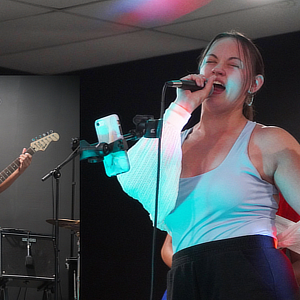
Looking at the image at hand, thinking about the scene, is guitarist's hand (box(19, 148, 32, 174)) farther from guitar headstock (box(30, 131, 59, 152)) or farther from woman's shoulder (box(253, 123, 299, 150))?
woman's shoulder (box(253, 123, 299, 150))

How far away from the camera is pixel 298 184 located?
6.12 ft

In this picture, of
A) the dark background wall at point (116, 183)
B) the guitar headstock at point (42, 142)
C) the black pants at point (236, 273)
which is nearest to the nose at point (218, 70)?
the dark background wall at point (116, 183)

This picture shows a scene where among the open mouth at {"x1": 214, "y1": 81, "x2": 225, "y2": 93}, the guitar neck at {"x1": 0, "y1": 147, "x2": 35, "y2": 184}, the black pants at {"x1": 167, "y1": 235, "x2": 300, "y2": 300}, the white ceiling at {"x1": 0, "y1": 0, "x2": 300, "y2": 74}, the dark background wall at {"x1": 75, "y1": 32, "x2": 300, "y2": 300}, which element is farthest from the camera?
the guitar neck at {"x1": 0, "y1": 147, "x2": 35, "y2": 184}

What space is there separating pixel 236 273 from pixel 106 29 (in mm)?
1710

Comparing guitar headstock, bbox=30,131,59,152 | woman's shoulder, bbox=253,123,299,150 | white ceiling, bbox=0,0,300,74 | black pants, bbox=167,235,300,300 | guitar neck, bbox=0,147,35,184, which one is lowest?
black pants, bbox=167,235,300,300

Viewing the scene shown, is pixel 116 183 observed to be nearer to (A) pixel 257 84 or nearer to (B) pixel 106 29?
(B) pixel 106 29

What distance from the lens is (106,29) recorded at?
2906 mm

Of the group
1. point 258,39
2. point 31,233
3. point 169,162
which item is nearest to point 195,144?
point 169,162

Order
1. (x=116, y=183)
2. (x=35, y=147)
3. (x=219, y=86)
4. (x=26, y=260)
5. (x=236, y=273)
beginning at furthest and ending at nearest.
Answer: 1. (x=35, y=147)
2. (x=26, y=260)
3. (x=116, y=183)
4. (x=219, y=86)
5. (x=236, y=273)

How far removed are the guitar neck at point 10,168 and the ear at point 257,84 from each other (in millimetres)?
1578

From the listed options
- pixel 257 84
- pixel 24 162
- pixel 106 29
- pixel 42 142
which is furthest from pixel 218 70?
pixel 24 162

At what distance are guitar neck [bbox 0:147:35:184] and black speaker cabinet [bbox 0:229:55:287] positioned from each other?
339mm

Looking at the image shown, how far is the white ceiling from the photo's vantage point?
8.10 feet

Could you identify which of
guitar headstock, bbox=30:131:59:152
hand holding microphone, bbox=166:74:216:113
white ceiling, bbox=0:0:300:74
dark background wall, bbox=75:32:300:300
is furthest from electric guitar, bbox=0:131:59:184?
hand holding microphone, bbox=166:74:216:113
